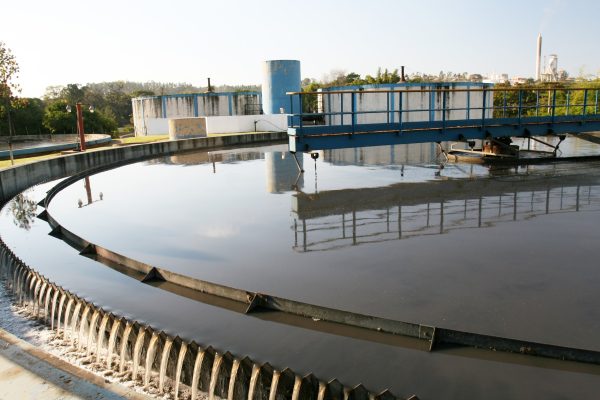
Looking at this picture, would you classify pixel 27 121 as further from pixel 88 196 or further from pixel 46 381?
pixel 46 381

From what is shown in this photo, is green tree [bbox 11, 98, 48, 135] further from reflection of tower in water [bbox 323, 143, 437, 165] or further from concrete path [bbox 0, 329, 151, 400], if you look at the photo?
concrete path [bbox 0, 329, 151, 400]

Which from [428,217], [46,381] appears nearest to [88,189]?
[428,217]

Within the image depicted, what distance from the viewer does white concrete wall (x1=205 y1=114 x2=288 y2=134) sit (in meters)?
29.3

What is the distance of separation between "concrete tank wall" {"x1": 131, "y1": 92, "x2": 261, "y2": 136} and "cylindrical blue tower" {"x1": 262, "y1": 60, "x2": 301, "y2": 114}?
5.16m

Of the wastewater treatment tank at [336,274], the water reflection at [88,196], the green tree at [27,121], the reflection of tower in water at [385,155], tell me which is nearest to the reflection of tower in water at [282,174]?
the wastewater treatment tank at [336,274]

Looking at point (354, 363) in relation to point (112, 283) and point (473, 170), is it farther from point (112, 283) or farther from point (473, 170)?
point (473, 170)

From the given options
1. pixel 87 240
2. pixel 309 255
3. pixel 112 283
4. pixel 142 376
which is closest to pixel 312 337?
pixel 142 376

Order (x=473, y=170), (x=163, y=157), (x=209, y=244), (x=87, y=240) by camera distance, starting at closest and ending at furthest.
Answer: (x=209, y=244)
(x=87, y=240)
(x=473, y=170)
(x=163, y=157)

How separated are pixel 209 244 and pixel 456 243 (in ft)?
11.8

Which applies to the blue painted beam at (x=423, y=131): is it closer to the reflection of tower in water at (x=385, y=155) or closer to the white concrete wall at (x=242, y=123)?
the reflection of tower in water at (x=385, y=155)

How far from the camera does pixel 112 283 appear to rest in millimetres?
6254

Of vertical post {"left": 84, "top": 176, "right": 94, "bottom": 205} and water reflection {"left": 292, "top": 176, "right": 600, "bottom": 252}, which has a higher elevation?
water reflection {"left": 292, "top": 176, "right": 600, "bottom": 252}

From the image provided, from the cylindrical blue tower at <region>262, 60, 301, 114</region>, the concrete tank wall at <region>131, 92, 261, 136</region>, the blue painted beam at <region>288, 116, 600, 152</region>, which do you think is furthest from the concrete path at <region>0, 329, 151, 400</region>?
the concrete tank wall at <region>131, 92, 261, 136</region>

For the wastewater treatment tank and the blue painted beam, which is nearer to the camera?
the wastewater treatment tank
